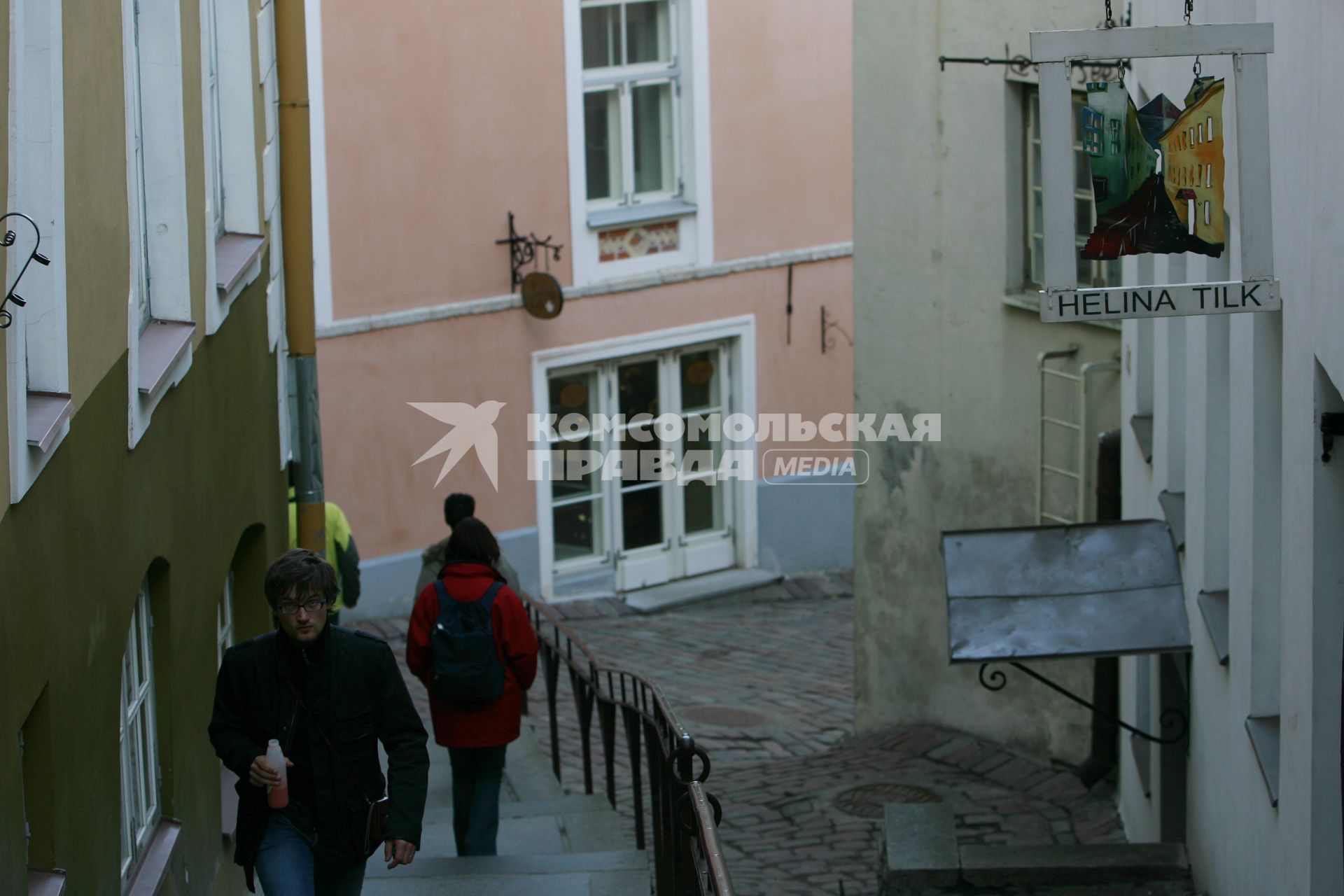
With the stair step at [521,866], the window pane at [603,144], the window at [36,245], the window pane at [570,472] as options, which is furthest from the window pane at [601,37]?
the window at [36,245]

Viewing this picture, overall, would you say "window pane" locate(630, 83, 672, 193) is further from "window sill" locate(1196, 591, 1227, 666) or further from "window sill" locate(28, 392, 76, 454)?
"window sill" locate(28, 392, 76, 454)

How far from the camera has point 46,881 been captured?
4609 millimetres

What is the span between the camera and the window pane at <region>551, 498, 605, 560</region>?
17.2 m

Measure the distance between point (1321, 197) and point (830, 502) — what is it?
13.8m

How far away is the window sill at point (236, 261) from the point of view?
25.8 feet

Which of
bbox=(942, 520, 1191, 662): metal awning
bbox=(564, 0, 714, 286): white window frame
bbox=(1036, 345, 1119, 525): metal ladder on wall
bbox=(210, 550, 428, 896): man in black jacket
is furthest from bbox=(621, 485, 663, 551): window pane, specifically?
bbox=(210, 550, 428, 896): man in black jacket

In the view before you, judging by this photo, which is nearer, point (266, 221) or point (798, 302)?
point (266, 221)

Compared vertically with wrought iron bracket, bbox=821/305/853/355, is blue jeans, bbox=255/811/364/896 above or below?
below

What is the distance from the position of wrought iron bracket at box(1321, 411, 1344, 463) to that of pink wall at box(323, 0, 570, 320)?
1155 cm

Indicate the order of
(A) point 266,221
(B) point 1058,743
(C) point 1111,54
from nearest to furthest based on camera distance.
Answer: (C) point 1111,54 → (A) point 266,221 → (B) point 1058,743

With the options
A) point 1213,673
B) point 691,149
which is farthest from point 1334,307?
point 691,149

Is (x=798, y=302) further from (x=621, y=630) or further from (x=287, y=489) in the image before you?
(x=287, y=489)

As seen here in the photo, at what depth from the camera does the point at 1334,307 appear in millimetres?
4414

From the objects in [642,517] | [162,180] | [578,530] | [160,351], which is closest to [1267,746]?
[160,351]
